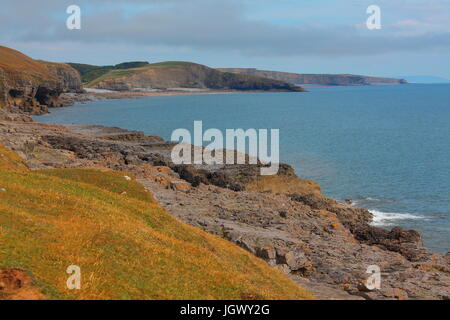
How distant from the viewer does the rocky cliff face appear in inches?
5822

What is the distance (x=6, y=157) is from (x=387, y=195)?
45.8 m

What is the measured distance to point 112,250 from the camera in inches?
736

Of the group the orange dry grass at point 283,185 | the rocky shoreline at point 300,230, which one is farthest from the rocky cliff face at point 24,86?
the orange dry grass at point 283,185

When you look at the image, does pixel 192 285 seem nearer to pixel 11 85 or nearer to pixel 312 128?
pixel 312 128

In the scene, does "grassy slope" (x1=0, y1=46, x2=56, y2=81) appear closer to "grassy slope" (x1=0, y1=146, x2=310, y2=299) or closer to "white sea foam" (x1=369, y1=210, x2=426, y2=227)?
"white sea foam" (x1=369, y1=210, x2=426, y2=227)

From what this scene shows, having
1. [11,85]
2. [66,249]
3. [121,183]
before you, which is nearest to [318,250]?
[121,183]

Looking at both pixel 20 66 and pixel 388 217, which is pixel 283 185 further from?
pixel 20 66

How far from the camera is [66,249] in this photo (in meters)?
17.6

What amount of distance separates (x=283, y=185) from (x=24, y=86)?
393 ft

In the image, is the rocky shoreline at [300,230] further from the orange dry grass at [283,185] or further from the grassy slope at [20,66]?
the grassy slope at [20,66]
